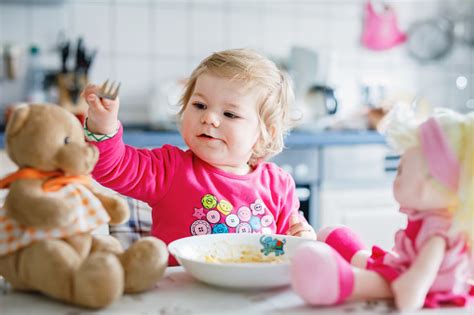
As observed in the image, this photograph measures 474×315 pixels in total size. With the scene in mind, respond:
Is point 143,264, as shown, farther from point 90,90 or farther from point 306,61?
point 306,61

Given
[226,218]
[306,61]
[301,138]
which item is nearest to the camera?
[226,218]

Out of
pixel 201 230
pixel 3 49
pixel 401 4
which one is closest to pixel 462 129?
pixel 201 230

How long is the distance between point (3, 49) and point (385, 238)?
181 centimetres

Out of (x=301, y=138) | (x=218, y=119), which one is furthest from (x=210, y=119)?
(x=301, y=138)

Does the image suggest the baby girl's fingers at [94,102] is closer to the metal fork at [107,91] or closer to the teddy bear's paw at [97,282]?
the metal fork at [107,91]

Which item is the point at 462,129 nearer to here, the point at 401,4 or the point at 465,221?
the point at 465,221

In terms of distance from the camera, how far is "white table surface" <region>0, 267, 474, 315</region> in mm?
803

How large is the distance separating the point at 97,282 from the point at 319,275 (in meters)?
0.26

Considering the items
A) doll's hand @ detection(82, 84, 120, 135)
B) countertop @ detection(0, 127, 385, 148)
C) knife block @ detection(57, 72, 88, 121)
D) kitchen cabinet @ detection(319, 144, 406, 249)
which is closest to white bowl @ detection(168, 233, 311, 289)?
doll's hand @ detection(82, 84, 120, 135)

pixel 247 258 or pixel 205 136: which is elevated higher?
pixel 205 136

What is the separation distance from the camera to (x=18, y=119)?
0.81 meters

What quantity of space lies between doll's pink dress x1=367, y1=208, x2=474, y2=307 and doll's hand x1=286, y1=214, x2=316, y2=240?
0.41m

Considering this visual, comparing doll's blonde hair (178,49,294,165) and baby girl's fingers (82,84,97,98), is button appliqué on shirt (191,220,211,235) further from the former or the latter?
baby girl's fingers (82,84,97,98)

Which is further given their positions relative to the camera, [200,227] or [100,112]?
[200,227]
